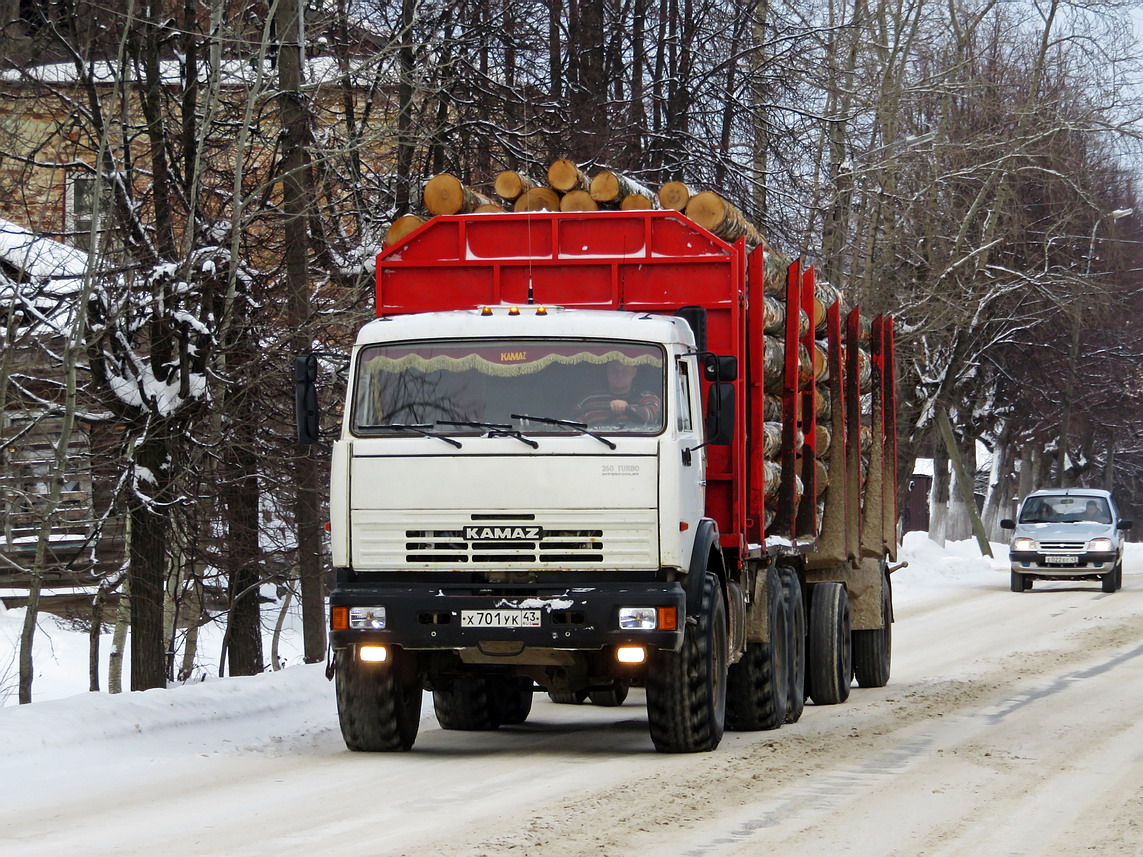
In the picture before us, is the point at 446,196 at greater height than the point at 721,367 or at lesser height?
greater

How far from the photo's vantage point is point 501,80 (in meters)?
20.8

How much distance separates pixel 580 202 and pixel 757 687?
3.41 metres

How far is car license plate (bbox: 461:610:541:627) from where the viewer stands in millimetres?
9711

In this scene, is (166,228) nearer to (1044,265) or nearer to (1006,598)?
(1006,598)

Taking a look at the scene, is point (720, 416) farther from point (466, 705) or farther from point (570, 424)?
point (466, 705)

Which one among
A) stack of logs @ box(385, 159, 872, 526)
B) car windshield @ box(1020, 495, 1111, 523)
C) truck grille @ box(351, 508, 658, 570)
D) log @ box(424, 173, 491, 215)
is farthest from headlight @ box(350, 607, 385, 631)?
car windshield @ box(1020, 495, 1111, 523)

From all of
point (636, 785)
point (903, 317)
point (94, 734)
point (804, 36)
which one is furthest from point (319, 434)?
point (903, 317)

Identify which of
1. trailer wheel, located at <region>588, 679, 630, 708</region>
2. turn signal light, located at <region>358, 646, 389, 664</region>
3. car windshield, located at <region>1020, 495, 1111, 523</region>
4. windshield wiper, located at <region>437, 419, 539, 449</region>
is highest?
windshield wiper, located at <region>437, 419, 539, 449</region>

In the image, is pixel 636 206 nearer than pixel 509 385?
No

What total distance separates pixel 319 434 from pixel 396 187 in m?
8.29

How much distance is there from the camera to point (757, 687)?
11.9 meters

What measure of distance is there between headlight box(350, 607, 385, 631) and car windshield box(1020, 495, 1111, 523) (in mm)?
24430

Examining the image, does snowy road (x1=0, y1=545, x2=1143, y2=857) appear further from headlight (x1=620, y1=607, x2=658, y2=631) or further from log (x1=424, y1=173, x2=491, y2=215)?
log (x1=424, y1=173, x2=491, y2=215)

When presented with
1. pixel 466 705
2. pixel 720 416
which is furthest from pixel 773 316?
pixel 466 705
